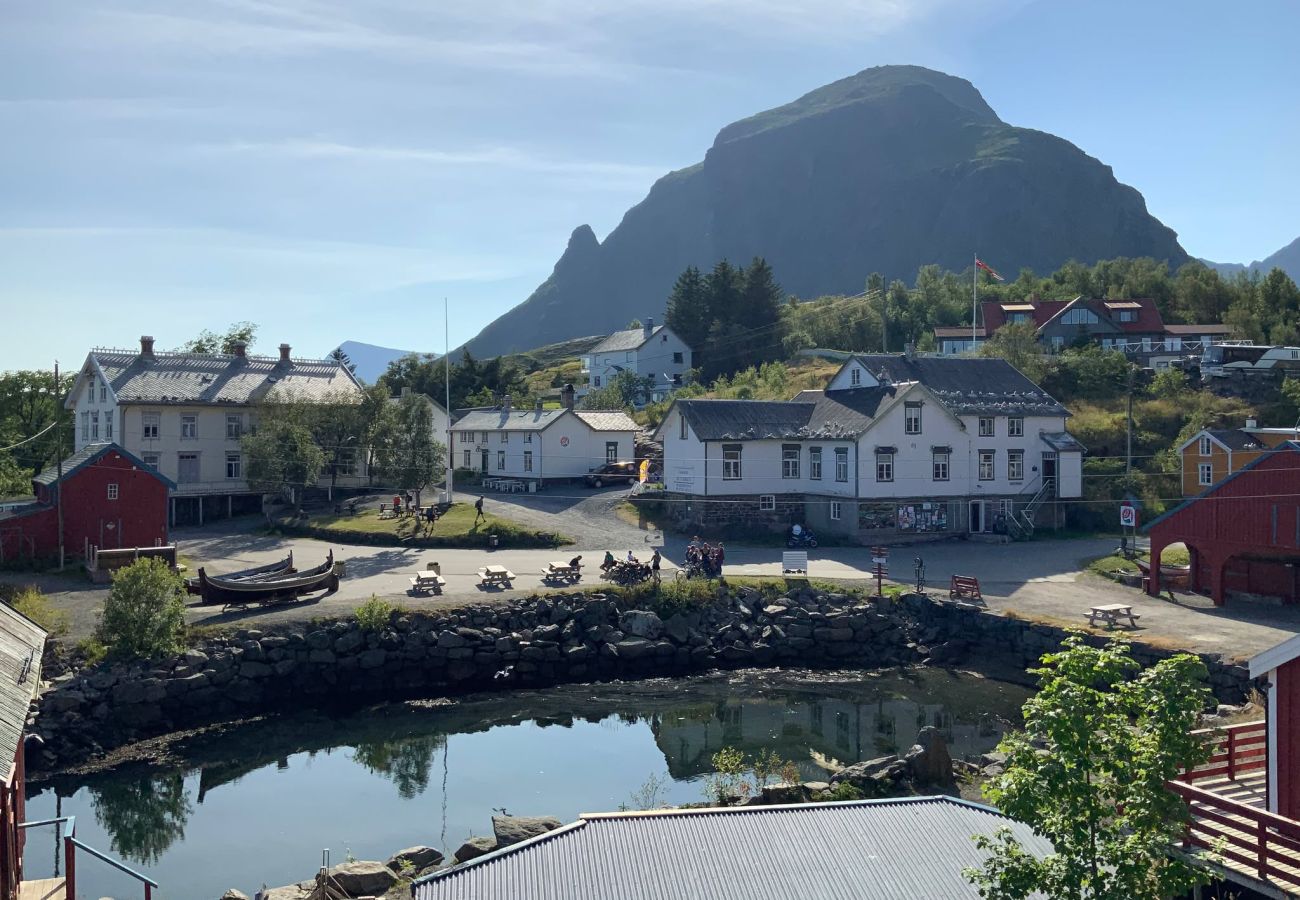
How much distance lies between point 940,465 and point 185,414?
35.8 metres

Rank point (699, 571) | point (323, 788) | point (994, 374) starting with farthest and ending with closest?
point (994, 374), point (699, 571), point (323, 788)

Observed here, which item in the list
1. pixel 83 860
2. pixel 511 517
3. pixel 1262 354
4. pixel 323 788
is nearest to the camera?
pixel 83 860

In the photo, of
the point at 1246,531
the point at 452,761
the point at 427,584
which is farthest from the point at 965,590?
the point at 452,761

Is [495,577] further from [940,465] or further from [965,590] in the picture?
[940,465]

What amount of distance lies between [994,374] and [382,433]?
95.3 feet

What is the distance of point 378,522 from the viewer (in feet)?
151

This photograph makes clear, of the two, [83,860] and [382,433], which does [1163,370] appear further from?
[83,860]

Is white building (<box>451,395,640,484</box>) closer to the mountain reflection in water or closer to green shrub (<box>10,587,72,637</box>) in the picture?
the mountain reflection in water

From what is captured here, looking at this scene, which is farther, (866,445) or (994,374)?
(994,374)

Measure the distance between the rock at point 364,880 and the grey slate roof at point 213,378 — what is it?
129 feet

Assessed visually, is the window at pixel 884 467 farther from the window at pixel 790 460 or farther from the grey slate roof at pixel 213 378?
the grey slate roof at pixel 213 378

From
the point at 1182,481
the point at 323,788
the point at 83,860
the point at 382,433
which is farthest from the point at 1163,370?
the point at 83,860

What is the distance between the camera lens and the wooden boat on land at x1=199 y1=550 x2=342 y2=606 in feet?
104

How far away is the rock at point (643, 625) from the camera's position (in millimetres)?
32875
